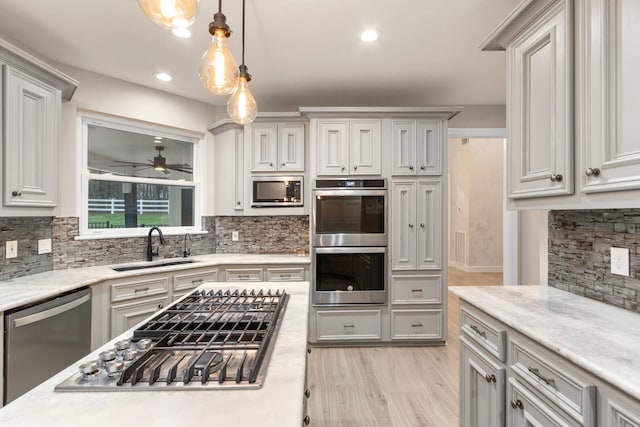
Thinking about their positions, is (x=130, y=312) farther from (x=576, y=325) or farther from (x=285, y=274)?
(x=576, y=325)

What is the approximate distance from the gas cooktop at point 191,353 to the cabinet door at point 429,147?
2.36 m

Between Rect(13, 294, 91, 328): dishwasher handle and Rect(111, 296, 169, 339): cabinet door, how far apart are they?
0.28m

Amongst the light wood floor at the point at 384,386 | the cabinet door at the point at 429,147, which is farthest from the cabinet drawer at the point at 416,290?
the cabinet door at the point at 429,147

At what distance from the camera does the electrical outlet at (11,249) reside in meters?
2.33

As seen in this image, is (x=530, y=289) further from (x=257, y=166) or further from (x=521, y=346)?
(x=257, y=166)

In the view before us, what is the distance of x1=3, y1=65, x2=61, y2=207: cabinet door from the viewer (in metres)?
2.01

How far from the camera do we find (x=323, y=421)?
7.02ft

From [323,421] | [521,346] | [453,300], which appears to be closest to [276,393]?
[521,346]

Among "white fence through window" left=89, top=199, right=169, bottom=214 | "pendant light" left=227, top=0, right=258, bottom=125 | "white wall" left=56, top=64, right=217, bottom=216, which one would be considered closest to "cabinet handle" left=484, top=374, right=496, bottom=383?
"pendant light" left=227, top=0, right=258, bottom=125

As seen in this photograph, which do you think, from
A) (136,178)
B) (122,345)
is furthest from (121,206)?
(122,345)

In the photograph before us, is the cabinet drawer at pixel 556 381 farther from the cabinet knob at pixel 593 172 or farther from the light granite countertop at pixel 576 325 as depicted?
the cabinet knob at pixel 593 172

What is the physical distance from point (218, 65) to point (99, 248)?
2.53 metres

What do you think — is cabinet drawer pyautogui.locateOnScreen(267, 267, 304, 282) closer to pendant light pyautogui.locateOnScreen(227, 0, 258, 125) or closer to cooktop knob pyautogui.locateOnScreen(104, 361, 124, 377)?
pendant light pyautogui.locateOnScreen(227, 0, 258, 125)

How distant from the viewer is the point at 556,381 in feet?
3.63
